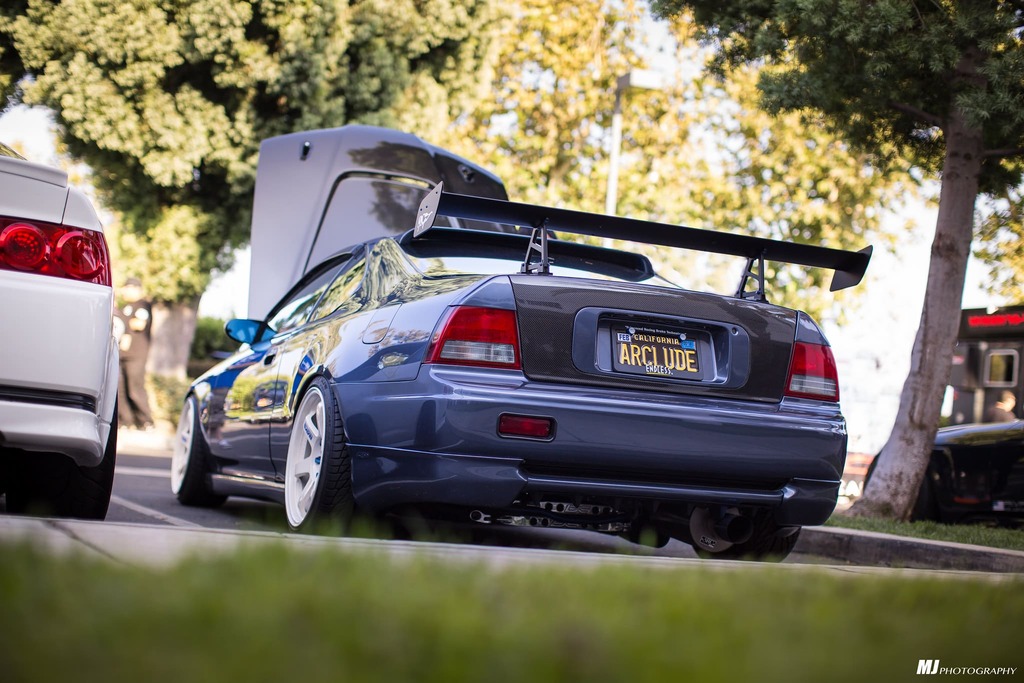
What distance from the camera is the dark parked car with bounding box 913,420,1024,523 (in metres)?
8.20

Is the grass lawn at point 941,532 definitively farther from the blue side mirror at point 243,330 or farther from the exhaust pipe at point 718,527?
the blue side mirror at point 243,330

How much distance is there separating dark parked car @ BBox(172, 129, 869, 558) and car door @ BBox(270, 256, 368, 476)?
0.03 meters

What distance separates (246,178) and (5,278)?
1406 centimetres

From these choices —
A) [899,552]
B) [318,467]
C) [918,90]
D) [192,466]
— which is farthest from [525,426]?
[918,90]

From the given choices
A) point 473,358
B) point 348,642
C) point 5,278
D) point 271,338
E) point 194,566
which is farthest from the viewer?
point 271,338

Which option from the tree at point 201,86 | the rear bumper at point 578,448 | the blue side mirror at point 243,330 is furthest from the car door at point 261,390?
the tree at point 201,86

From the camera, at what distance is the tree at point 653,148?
23969 mm

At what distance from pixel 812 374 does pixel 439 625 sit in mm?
3349

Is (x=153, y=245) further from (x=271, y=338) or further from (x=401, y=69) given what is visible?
(x=271, y=338)

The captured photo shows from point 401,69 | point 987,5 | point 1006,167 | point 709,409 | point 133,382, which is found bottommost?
point 133,382

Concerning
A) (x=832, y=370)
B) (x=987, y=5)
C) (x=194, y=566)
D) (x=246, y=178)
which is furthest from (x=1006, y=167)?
(x=246, y=178)

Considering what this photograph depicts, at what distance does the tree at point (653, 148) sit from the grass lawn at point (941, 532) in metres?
16.6

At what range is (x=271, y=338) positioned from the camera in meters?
6.12

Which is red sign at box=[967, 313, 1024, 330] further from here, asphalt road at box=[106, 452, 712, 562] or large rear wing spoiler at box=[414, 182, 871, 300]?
large rear wing spoiler at box=[414, 182, 871, 300]
